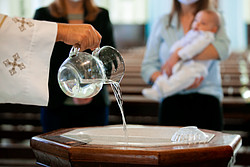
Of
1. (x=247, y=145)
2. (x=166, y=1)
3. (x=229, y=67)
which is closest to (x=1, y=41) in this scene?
(x=247, y=145)

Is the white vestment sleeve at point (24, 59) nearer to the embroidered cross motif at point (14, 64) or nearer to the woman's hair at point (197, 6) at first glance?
the embroidered cross motif at point (14, 64)

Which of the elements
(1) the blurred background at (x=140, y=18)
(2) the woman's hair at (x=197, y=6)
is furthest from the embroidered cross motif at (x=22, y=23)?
(1) the blurred background at (x=140, y=18)

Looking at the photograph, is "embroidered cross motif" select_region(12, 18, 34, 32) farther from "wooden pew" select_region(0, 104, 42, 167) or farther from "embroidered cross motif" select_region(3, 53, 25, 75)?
"wooden pew" select_region(0, 104, 42, 167)

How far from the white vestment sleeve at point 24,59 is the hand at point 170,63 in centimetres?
111

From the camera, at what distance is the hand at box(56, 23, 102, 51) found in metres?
1.37

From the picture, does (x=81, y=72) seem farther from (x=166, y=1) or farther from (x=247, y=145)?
(x=166, y=1)

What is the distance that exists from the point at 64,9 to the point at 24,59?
1.01 meters

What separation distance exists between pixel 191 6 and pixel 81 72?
1395 mm

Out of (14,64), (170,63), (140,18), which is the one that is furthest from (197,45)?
(140,18)

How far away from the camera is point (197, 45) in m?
2.40

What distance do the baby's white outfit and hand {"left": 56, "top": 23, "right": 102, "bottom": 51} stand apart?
40.0 inches

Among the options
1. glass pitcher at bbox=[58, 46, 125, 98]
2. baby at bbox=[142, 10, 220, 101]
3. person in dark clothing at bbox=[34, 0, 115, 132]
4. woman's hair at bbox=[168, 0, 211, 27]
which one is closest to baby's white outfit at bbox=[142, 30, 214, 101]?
baby at bbox=[142, 10, 220, 101]

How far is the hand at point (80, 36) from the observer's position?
4.50 ft

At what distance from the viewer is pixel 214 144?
1301 mm
